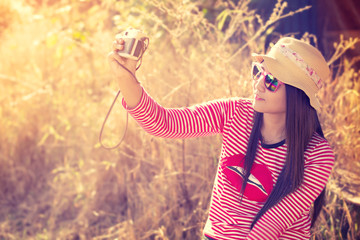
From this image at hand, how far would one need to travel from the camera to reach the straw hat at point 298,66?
146cm

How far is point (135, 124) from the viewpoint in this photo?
2756mm

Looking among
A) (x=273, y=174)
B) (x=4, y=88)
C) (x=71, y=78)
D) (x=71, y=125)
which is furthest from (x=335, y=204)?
(x=4, y=88)

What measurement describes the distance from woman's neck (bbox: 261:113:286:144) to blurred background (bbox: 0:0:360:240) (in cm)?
66

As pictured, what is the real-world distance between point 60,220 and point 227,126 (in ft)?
6.83

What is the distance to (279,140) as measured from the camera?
1577 millimetres

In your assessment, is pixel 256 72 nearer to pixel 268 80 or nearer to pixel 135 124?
pixel 268 80

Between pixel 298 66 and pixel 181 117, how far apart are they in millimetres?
489

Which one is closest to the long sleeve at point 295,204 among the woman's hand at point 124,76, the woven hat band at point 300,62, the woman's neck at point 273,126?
the woman's neck at point 273,126

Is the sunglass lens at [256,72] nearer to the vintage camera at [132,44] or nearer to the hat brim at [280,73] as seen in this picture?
the hat brim at [280,73]

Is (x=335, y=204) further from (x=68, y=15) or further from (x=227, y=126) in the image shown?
(x=68, y=15)

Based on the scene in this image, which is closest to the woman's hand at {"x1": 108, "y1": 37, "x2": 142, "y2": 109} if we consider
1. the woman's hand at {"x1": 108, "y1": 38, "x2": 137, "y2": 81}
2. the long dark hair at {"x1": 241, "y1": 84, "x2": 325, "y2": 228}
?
the woman's hand at {"x1": 108, "y1": 38, "x2": 137, "y2": 81}

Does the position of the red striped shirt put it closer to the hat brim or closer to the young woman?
the young woman

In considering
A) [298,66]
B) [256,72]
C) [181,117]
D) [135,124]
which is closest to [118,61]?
[181,117]

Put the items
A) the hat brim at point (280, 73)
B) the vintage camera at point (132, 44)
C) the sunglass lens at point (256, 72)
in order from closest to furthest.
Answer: the vintage camera at point (132, 44) → the hat brim at point (280, 73) → the sunglass lens at point (256, 72)
